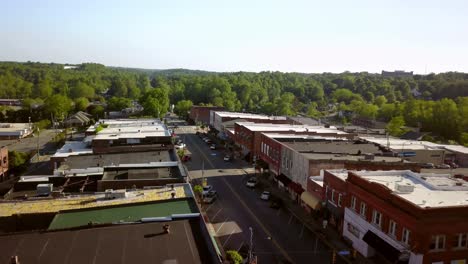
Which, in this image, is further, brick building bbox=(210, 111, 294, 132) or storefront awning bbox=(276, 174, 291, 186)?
brick building bbox=(210, 111, 294, 132)

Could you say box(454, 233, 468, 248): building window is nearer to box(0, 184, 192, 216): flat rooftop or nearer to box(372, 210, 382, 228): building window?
box(372, 210, 382, 228): building window

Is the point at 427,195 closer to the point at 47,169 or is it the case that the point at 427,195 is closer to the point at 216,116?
the point at 47,169

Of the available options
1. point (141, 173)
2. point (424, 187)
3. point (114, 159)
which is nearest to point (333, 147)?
point (424, 187)

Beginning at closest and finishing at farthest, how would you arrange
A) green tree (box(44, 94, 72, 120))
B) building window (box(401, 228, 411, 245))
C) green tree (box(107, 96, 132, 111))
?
building window (box(401, 228, 411, 245)) < green tree (box(44, 94, 72, 120)) < green tree (box(107, 96, 132, 111))

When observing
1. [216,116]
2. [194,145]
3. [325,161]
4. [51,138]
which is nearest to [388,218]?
[325,161]

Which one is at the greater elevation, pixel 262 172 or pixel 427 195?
pixel 427 195

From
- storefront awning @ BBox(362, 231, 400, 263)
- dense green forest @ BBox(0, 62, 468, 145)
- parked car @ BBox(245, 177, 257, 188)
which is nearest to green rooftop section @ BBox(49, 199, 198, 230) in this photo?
storefront awning @ BBox(362, 231, 400, 263)

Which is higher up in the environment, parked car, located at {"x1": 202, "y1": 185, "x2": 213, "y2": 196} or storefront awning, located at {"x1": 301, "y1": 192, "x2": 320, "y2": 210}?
storefront awning, located at {"x1": 301, "y1": 192, "x2": 320, "y2": 210}

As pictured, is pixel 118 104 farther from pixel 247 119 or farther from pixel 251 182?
pixel 251 182
